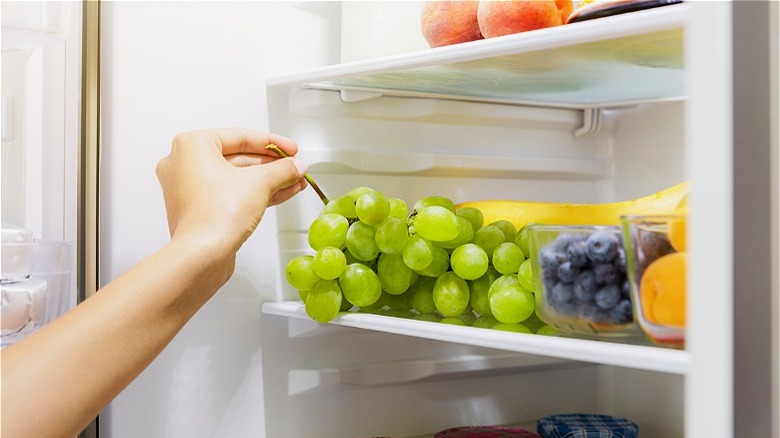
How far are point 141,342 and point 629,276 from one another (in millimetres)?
525

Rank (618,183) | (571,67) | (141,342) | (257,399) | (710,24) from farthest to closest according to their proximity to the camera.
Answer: (618,183) < (257,399) < (571,67) < (141,342) < (710,24)

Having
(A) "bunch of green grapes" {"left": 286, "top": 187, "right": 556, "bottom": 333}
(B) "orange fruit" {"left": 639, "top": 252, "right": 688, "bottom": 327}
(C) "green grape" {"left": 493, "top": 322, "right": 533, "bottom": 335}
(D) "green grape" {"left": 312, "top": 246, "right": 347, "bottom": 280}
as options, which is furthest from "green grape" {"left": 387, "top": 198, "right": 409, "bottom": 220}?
(B) "orange fruit" {"left": 639, "top": 252, "right": 688, "bottom": 327}

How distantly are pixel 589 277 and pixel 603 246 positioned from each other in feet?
0.12

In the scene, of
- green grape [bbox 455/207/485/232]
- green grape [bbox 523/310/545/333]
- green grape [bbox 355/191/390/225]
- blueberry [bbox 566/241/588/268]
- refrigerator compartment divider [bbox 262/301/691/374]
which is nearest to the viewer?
refrigerator compartment divider [bbox 262/301/691/374]

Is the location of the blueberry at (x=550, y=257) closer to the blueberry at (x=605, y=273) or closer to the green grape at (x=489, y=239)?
the blueberry at (x=605, y=273)

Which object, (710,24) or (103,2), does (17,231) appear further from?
(710,24)

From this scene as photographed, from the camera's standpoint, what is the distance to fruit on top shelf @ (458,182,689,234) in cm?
105

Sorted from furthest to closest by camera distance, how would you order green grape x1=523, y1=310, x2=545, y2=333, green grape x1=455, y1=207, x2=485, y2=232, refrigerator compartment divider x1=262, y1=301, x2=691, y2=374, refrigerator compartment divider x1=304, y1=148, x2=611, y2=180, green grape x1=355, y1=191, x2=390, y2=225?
refrigerator compartment divider x1=304, y1=148, x2=611, y2=180 < green grape x1=455, y1=207, x2=485, y2=232 < green grape x1=355, y1=191, x2=390, y2=225 < green grape x1=523, y1=310, x2=545, y2=333 < refrigerator compartment divider x1=262, y1=301, x2=691, y2=374

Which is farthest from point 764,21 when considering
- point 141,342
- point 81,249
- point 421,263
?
point 81,249

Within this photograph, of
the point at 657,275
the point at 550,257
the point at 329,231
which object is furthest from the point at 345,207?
the point at 657,275

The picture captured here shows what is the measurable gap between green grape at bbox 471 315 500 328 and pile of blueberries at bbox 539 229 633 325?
0.13 metres

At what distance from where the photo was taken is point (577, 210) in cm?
119

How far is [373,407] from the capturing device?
4.42ft

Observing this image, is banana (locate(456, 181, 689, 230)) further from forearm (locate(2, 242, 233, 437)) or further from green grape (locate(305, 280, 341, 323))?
forearm (locate(2, 242, 233, 437))
